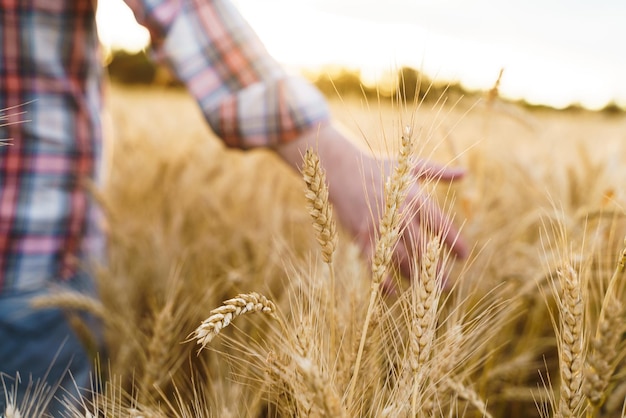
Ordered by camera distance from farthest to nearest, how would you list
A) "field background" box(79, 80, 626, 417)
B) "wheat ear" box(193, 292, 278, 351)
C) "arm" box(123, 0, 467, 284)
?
"arm" box(123, 0, 467, 284)
"field background" box(79, 80, 626, 417)
"wheat ear" box(193, 292, 278, 351)

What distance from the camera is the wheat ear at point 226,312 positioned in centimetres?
37

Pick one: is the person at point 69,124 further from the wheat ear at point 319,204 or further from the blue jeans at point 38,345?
the wheat ear at point 319,204

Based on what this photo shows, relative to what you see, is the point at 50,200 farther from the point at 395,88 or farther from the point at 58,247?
the point at 395,88

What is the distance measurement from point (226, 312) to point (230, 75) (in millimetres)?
637

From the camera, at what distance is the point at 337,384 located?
524mm

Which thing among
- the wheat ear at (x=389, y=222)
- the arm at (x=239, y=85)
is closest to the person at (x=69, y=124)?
the arm at (x=239, y=85)

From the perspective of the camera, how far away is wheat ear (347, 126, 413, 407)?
0.45m

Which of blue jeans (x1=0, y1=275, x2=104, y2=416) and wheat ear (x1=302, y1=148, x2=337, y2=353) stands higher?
wheat ear (x1=302, y1=148, x2=337, y2=353)

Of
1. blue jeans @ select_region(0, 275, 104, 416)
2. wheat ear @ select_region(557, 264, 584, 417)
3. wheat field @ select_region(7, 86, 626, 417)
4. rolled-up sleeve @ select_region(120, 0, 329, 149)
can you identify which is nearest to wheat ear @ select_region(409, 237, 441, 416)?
wheat field @ select_region(7, 86, 626, 417)

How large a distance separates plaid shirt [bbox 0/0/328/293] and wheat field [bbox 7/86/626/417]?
0.10m

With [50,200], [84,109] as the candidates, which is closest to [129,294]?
[50,200]

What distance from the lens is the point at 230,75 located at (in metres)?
0.96

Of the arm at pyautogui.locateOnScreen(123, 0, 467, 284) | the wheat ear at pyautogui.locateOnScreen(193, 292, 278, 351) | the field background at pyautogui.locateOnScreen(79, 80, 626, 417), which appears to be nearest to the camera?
the wheat ear at pyautogui.locateOnScreen(193, 292, 278, 351)

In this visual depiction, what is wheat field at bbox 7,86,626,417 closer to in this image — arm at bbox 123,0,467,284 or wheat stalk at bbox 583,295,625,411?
wheat stalk at bbox 583,295,625,411
